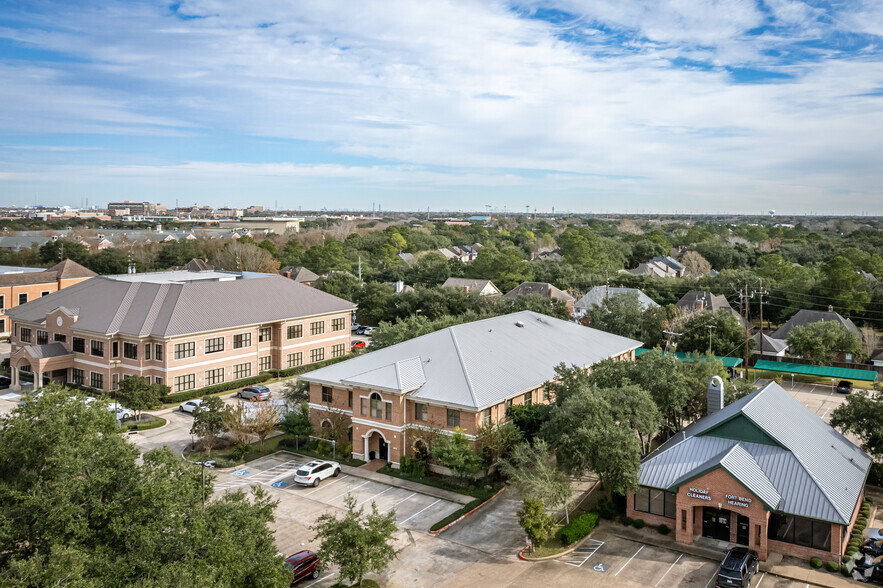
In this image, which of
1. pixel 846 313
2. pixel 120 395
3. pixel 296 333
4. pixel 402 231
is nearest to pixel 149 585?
pixel 120 395

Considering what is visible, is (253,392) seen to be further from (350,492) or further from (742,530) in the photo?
(742,530)

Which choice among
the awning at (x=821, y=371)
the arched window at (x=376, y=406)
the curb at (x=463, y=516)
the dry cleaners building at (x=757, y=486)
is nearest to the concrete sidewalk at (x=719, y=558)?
the dry cleaners building at (x=757, y=486)

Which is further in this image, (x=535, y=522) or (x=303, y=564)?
(x=535, y=522)

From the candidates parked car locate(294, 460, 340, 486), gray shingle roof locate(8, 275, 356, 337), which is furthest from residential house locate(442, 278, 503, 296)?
parked car locate(294, 460, 340, 486)

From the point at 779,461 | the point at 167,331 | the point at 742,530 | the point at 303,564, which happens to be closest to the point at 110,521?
the point at 303,564

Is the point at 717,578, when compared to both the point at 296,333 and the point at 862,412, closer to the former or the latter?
the point at 862,412

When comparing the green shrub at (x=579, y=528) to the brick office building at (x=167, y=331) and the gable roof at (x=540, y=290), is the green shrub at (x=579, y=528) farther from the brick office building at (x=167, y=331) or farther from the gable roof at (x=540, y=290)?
the gable roof at (x=540, y=290)

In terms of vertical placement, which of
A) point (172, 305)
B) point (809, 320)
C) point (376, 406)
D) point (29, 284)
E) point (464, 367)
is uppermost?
point (172, 305)
